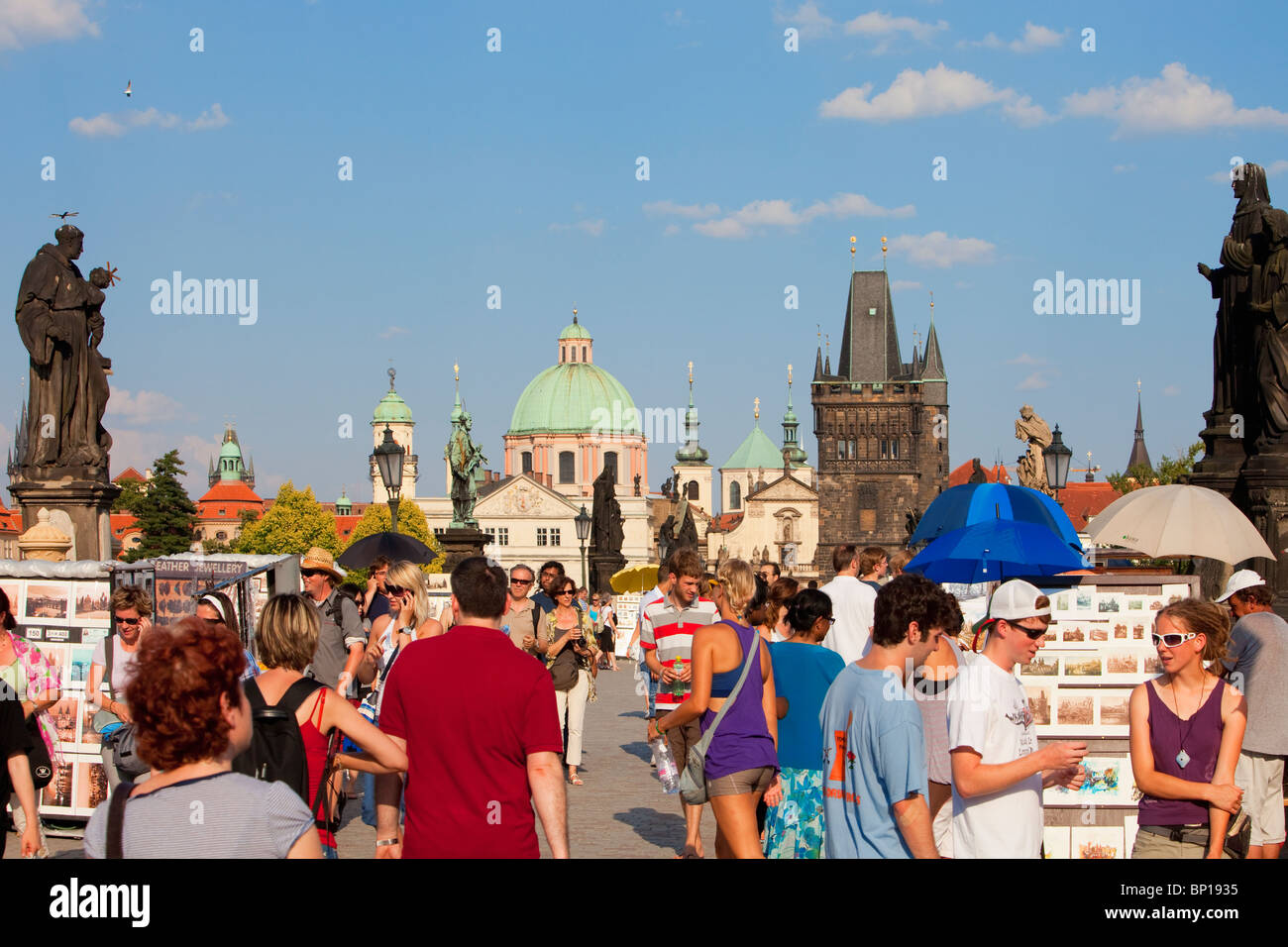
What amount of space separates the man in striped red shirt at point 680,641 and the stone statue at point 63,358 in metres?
6.03

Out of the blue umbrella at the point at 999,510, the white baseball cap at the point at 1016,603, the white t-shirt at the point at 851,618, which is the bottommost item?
the white t-shirt at the point at 851,618

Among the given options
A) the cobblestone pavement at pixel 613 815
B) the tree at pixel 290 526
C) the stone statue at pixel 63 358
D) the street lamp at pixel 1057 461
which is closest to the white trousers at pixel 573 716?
the cobblestone pavement at pixel 613 815

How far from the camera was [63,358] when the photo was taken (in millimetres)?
11875

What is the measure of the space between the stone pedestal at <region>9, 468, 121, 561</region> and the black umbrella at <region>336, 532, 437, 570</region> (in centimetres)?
207

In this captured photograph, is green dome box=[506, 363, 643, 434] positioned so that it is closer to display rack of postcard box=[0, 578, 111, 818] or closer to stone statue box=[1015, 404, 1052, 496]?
stone statue box=[1015, 404, 1052, 496]

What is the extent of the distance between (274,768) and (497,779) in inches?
28.4

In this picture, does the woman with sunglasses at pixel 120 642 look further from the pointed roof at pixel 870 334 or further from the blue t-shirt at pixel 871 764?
the pointed roof at pixel 870 334

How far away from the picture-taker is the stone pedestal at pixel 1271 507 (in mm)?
11930

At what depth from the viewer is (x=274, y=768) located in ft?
15.3

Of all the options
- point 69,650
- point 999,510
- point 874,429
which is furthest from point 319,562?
point 874,429

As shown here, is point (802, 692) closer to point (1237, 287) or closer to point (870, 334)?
point (1237, 287)

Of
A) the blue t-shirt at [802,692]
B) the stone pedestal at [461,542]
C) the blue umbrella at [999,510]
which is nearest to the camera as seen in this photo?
the blue t-shirt at [802,692]
